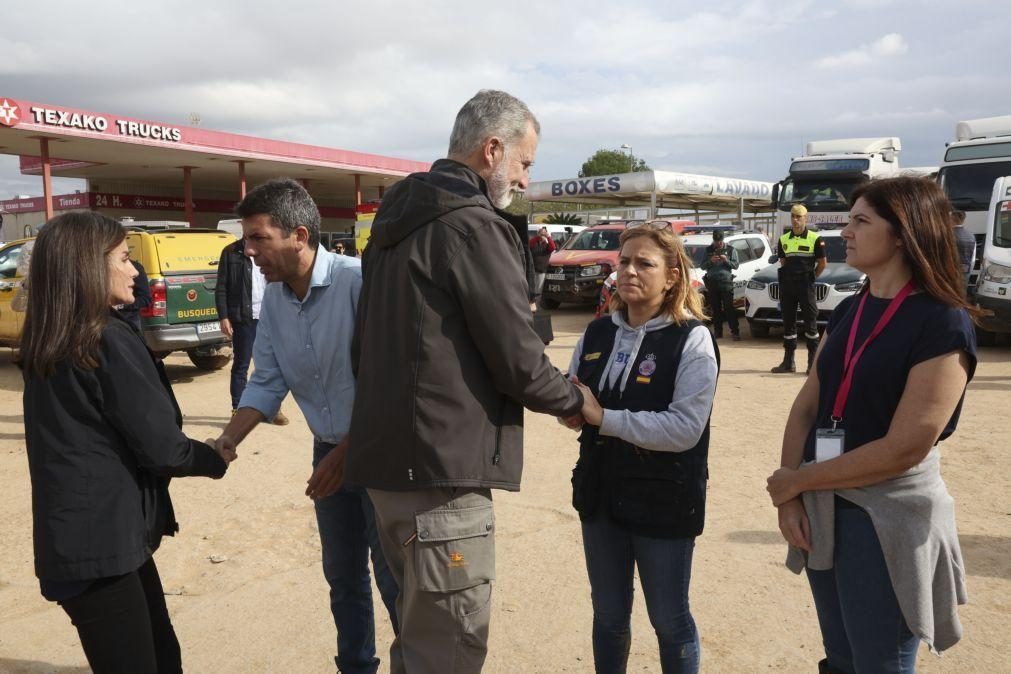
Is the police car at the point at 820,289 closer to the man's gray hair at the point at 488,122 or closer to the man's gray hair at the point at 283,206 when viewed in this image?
the man's gray hair at the point at 283,206

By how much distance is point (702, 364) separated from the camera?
2.56m

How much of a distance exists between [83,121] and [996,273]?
21.7 m

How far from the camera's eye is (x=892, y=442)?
6.51 feet

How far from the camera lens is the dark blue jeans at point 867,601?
2053 mm

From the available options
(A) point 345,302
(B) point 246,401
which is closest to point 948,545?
(A) point 345,302

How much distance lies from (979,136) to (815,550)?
16.3m

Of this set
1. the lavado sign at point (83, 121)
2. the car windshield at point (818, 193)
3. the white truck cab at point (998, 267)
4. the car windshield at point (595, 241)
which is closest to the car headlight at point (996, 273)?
the white truck cab at point (998, 267)

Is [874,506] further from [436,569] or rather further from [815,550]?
[436,569]

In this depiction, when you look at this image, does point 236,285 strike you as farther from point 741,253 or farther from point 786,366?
point 741,253

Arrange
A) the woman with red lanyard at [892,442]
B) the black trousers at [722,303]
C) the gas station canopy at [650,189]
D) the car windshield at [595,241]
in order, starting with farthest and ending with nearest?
the gas station canopy at [650,189] → the car windshield at [595,241] → the black trousers at [722,303] → the woman with red lanyard at [892,442]

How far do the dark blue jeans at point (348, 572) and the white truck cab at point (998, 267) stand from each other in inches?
400

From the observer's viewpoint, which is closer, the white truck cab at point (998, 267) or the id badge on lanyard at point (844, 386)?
the id badge on lanyard at point (844, 386)

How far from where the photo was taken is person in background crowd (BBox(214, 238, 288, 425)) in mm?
7488

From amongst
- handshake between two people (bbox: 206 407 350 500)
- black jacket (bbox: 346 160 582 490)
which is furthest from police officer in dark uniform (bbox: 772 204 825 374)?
black jacket (bbox: 346 160 582 490)
